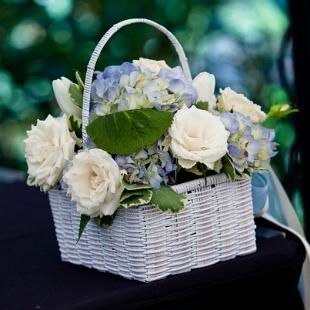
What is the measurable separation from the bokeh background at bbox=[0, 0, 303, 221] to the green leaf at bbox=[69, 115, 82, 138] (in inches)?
43.3

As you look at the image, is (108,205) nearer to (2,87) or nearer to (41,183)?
(41,183)

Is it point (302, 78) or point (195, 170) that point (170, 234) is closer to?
point (195, 170)

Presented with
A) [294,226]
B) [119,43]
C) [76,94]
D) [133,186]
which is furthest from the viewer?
[119,43]

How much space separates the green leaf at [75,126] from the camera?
0.97 m

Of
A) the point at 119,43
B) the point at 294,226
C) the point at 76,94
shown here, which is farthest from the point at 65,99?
the point at 119,43

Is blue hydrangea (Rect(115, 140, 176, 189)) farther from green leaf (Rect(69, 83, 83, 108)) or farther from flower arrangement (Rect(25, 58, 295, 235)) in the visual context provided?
green leaf (Rect(69, 83, 83, 108))

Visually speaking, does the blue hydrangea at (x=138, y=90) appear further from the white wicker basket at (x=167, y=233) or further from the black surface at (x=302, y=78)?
the black surface at (x=302, y=78)

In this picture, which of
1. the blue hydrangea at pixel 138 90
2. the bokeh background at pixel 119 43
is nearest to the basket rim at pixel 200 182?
the blue hydrangea at pixel 138 90

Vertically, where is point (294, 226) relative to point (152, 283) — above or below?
below

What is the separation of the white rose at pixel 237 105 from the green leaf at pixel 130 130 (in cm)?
14

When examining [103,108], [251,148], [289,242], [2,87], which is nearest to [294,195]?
[289,242]

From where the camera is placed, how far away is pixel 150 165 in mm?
895

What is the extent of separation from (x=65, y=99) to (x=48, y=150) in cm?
9

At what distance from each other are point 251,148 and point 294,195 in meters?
0.76
